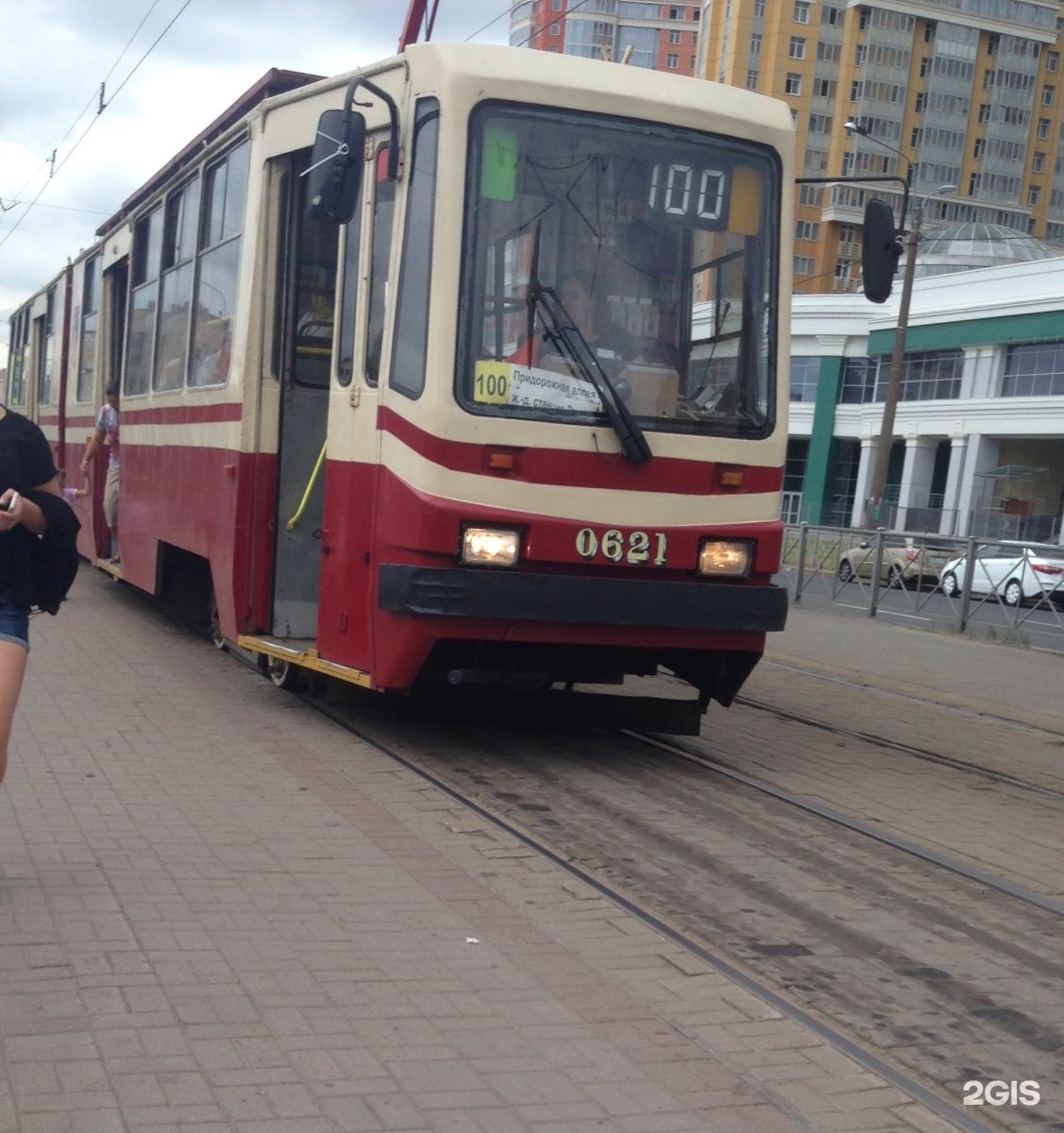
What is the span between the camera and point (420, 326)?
7.51 m

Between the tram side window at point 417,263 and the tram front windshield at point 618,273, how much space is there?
0.19 metres

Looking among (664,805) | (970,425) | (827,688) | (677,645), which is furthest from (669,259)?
(970,425)

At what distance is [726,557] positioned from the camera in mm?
7895

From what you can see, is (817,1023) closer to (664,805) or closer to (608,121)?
(664,805)

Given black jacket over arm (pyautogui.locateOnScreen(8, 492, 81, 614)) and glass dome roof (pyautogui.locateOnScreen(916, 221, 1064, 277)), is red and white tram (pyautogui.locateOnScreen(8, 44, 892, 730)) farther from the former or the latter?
glass dome roof (pyautogui.locateOnScreen(916, 221, 1064, 277))

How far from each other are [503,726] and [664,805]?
2086 mm

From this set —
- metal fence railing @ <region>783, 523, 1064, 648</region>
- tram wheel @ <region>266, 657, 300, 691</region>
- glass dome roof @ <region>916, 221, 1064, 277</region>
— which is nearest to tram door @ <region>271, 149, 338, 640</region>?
tram wheel @ <region>266, 657, 300, 691</region>

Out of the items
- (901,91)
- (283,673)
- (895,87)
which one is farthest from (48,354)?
(901,91)

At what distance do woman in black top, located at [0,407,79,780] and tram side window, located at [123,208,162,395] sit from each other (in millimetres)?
7550

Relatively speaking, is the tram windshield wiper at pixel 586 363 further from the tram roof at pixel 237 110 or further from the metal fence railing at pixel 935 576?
the metal fence railing at pixel 935 576

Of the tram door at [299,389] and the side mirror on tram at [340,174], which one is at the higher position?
the side mirror on tram at [340,174]

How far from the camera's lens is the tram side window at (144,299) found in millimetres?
12469

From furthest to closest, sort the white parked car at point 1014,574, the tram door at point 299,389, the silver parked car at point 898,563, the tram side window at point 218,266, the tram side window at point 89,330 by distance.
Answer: the silver parked car at point 898,563, the white parked car at point 1014,574, the tram side window at point 89,330, the tram side window at point 218,266, the tram door at point 299,389

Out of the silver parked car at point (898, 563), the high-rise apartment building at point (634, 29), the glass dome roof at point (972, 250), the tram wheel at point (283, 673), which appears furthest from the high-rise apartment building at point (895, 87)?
the tram wheel at point (283, 673)
